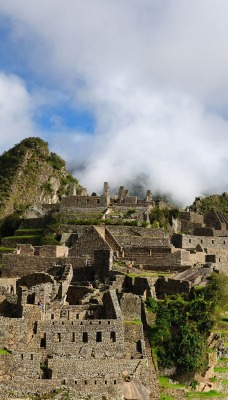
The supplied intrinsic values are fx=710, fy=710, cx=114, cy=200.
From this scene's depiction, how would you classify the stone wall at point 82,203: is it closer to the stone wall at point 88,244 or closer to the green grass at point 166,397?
the stone wall at point 88,244

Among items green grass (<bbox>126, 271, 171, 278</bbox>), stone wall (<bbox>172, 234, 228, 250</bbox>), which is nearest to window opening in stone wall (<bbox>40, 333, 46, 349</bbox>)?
green grass (<bbox>126, 271, 171, 278</bbox>)

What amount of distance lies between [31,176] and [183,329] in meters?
57.7

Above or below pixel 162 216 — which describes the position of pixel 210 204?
above

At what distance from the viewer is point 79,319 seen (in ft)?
122

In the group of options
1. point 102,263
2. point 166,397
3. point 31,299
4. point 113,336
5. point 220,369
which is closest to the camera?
point 113,336

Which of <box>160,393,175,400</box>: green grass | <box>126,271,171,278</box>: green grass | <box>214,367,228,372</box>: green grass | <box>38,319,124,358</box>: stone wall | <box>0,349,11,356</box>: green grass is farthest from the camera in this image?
<box>126,271,171,278</box>: green grass

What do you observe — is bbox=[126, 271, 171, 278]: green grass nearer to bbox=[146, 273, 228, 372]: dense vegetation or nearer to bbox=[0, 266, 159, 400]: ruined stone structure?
bbox=[146, 273, 228, 372]: dense vegetation

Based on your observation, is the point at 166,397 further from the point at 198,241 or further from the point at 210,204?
the point at 210,204

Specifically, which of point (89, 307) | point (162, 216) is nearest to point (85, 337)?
point (89, 307)

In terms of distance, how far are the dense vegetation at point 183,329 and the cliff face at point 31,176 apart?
4676cm

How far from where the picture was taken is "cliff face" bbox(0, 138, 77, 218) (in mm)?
90938

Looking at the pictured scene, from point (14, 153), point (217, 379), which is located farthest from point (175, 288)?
point (14, 153)

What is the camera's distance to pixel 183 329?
4038 centimetres

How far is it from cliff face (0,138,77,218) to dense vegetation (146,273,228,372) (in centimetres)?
4676
